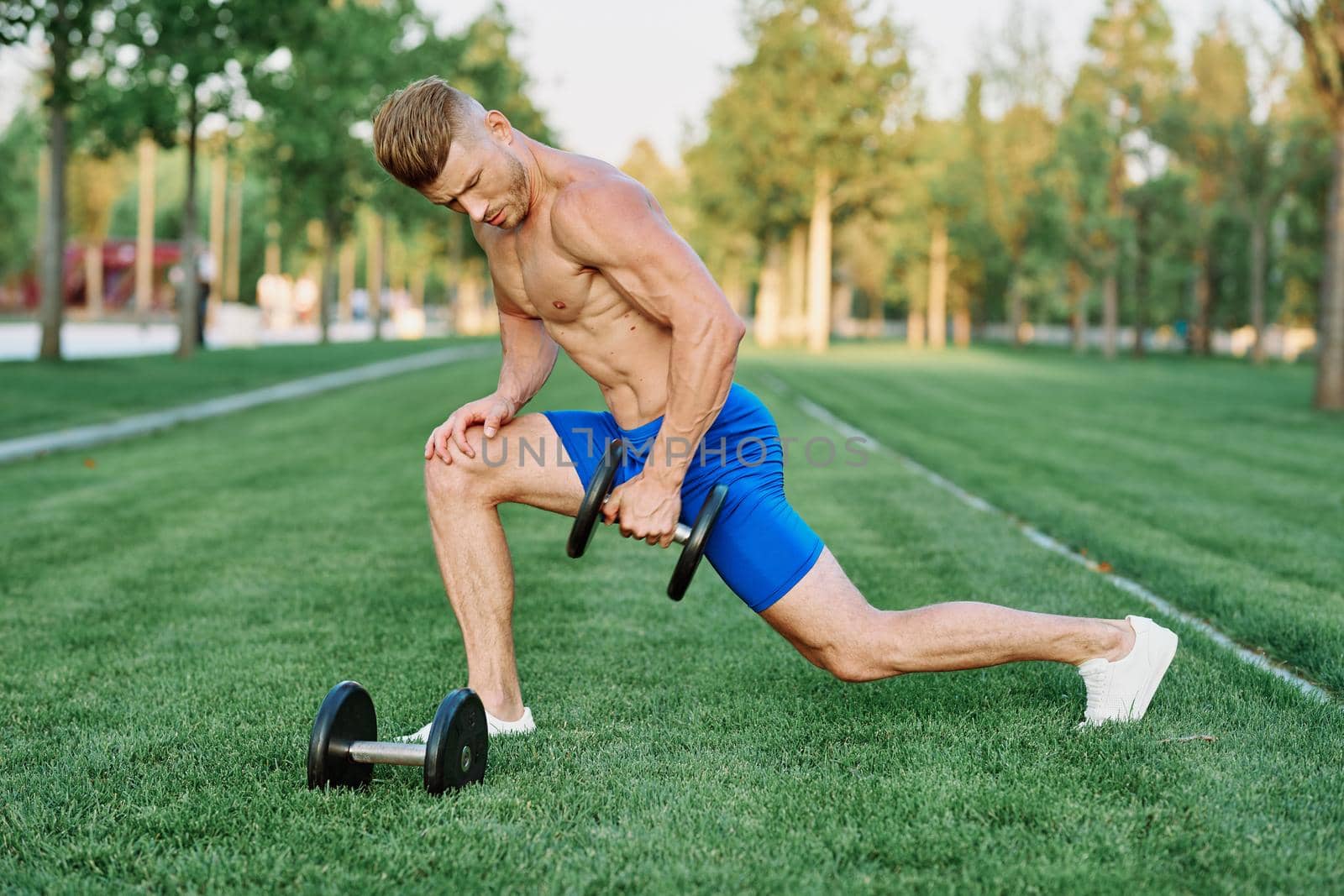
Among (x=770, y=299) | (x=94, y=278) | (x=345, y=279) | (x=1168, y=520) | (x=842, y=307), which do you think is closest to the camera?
(x=1168, y=520)

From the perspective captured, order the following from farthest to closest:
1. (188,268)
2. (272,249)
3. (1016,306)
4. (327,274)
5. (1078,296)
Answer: (272,249)
(1016,306)
(1078,296)
(327,274)
(188,268)

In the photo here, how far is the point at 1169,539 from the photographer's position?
7434 millimetres

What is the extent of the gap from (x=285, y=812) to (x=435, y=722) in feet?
1.43

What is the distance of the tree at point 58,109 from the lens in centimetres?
1761

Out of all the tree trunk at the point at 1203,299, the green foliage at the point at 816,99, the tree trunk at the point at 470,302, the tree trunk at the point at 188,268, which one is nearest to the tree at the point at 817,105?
the green foliage at the point at 816,99

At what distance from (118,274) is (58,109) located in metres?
38.4

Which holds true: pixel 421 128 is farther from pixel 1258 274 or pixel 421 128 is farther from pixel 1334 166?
pixel 1258 274

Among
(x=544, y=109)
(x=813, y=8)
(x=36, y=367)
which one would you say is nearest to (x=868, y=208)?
(x=813, y=8)

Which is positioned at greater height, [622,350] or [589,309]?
[589,309]

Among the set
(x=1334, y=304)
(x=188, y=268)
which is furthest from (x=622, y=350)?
(x=188, y=268)

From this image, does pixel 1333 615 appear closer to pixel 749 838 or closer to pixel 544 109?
pixel 749 838

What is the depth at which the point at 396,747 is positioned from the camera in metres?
3.26

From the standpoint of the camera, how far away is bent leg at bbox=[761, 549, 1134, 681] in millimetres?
3486

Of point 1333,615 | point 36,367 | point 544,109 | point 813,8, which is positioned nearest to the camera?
point 1333,615
